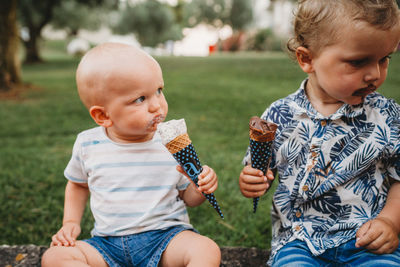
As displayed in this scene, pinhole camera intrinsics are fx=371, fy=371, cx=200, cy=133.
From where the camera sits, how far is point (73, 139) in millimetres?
5816

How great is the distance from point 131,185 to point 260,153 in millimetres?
730

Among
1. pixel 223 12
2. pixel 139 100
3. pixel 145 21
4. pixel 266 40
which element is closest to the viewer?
pixel 139 100

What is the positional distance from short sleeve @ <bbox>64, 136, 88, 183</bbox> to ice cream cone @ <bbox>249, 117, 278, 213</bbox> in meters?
0.99

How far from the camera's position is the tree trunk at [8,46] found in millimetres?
11367

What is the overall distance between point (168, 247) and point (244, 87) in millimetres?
9093

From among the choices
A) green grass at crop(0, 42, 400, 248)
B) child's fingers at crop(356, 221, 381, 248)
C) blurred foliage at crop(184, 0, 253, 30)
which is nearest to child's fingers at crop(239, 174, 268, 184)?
child's fingers at crop(356, 221, 381, 248)

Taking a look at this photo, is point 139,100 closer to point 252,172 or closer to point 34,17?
point 252,172

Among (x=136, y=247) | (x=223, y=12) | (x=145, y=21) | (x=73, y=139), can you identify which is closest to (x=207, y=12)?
(x=223, y=12)

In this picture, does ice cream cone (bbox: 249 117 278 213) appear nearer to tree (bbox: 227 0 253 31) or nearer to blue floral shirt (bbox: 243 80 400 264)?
blue floral shirt (bbox: 243 80 400 264)

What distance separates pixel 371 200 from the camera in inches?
75.8

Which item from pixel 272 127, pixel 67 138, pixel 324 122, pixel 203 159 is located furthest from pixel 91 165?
pixel 67 138

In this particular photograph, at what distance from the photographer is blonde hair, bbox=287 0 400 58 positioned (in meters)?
1.66

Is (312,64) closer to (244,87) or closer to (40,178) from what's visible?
(40,178)

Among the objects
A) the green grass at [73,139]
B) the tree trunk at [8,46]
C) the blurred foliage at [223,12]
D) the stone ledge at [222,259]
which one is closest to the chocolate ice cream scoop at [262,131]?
the stone ledge at [222,259]
